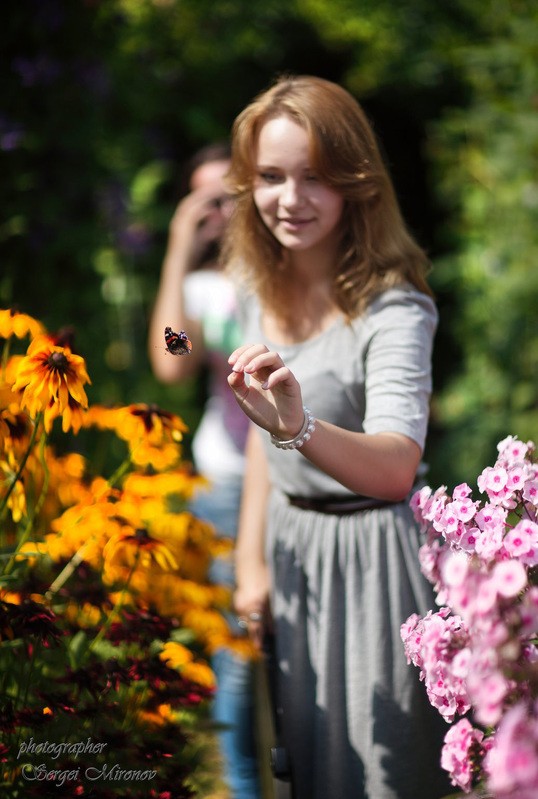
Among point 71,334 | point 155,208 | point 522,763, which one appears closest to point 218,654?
point 71,334

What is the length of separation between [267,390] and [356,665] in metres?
0.63

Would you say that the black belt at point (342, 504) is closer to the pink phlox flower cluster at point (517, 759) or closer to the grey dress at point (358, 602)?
the grey dress at point (358, 602)

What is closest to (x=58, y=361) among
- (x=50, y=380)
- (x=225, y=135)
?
(x=50, y=380)

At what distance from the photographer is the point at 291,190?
5.10 ft

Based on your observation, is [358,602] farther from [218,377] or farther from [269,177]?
[218,377]

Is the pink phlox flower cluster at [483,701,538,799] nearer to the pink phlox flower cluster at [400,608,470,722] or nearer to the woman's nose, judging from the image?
the pink phlox flower cluster at [400,608,470,722]

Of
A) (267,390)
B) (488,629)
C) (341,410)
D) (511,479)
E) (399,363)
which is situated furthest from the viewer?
(341,410)

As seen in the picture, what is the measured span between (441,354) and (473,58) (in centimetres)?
181

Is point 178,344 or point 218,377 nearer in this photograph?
point 178,344

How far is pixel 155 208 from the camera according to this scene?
185 inches

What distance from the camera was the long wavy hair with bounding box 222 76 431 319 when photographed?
1.56 metres

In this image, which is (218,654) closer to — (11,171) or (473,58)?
(11,171)

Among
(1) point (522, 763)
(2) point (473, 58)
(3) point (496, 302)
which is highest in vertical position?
(2) point (473, 58)

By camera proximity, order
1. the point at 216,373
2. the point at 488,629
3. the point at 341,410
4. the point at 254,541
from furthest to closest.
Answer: the point at 216,373 < the point at 254,541 < the point at 341,410 < the point at 488,629
